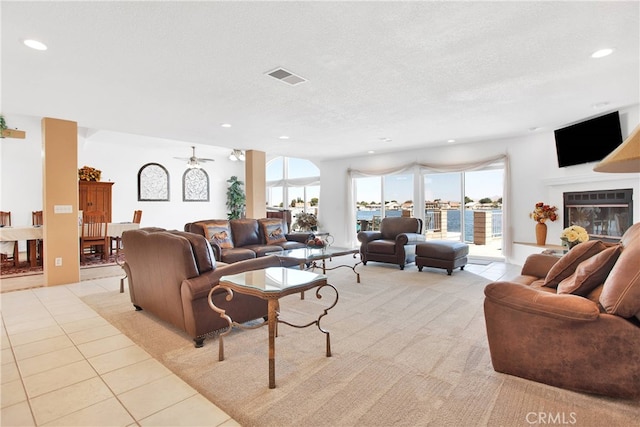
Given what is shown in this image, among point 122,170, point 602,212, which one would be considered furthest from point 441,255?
point 122,170

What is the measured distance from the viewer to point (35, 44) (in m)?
2.62

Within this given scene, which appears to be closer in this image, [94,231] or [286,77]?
[286,77]

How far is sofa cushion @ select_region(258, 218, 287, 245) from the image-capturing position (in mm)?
5961

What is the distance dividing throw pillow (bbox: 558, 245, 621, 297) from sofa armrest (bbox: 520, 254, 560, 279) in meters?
0.99

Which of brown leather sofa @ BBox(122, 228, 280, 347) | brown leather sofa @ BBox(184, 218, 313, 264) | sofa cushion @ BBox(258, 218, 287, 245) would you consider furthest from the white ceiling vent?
sofa cushion @ BBox(258, 218, 287, 245)

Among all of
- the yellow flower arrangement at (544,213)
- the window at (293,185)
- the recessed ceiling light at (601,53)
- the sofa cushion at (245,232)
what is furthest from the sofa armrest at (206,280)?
the window at (293,185)

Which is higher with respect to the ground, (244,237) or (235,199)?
(235,199)

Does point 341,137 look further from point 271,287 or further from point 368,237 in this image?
point 271,287

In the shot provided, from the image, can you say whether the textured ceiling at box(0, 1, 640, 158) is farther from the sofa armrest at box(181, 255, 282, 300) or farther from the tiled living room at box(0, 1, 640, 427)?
the sofa armrest at box(181, 255, 282, 300)

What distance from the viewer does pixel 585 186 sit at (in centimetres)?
525

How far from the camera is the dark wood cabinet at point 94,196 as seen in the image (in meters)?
7.20

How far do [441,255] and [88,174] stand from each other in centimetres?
786

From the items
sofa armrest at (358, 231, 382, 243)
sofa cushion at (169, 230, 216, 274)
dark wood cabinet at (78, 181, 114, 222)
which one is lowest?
sofa armrest at (358, 231, 382, 243)

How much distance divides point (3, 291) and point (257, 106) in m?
4.23
